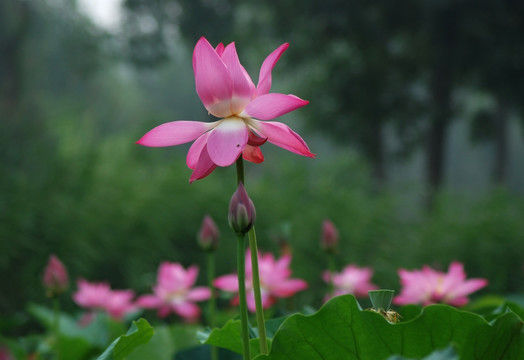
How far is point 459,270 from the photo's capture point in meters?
1.25

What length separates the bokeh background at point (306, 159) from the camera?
3.62 metres

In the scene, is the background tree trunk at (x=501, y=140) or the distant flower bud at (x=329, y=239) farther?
the background tree trunk at (x=501, y=140)

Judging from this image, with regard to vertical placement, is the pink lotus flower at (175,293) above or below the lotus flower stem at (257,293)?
above

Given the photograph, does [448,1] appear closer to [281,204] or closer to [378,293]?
[281,204]

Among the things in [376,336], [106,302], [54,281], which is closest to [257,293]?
[376,336]

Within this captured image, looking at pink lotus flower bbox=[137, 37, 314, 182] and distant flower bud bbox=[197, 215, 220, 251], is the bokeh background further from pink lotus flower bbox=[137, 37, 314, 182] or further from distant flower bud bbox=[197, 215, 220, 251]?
pink lotus flower bbox=[137, 37, 314, 182]

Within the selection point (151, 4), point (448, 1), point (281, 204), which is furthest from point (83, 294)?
point (151, 4)

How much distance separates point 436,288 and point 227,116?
2.68 ft

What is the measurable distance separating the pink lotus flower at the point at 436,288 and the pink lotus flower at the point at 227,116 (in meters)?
0.69

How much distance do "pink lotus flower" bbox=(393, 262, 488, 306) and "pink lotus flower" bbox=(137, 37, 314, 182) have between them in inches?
27.1

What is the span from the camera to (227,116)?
680mm

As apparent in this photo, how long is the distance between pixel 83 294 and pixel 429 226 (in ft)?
11.3

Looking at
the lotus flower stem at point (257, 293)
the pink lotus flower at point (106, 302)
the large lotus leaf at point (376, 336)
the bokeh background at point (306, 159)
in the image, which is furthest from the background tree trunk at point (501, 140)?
the lotus flower stem at point (257, 293)

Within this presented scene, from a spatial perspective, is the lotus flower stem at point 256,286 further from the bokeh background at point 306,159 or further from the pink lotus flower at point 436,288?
the bokeh background at point 306,159
